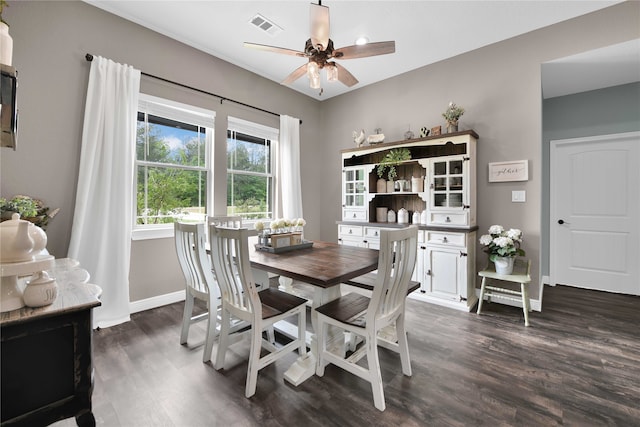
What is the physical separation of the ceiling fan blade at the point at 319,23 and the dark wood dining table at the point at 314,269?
1622 millimetres

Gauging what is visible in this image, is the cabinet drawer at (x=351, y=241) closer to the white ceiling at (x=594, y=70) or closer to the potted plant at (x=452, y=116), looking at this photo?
the potted plant at (x=452, y=116)

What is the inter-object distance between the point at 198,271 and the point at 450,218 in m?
2.74

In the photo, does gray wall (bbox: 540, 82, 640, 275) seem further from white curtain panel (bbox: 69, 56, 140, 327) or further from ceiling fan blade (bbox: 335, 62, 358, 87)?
white curtain panel (bbox: 69, 56, 140, 327)

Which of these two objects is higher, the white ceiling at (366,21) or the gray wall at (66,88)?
the white ceiling at (366,21)

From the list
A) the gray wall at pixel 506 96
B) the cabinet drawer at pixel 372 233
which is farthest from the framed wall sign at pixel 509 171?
the cabinet drawer at pixel 372 233

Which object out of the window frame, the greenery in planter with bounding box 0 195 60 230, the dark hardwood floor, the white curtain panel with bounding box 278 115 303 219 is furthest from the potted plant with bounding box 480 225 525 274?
the greenery in planter with bounding box 0 195 60 230

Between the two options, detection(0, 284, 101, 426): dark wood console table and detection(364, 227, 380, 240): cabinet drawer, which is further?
detection(364, 227, 380, 240): cabinet drawer

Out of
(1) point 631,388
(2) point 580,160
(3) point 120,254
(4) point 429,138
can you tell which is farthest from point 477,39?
(3) point 120,254

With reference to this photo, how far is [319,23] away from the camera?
1923 mm

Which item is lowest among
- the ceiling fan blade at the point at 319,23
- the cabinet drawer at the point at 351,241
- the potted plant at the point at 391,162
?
the cabinet drawer at the point at 351,241

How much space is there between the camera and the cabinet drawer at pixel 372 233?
373 centimetres

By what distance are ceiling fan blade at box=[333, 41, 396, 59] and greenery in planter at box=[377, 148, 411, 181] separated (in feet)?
5.43

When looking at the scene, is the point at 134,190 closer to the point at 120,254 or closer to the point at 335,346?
the point at 120,254

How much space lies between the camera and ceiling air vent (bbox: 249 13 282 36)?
2.79 metres
